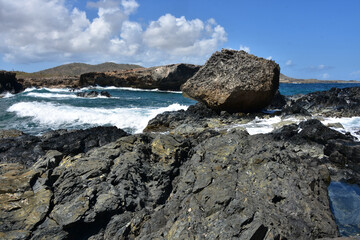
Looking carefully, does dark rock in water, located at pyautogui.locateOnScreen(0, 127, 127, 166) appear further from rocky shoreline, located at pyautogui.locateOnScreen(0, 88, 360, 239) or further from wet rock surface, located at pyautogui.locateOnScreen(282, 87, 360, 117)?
wet rock surface, located at pyautogui.locateOnScreen(282, 87, 360, 117)

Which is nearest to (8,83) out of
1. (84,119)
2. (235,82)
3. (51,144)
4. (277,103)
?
(84,119)

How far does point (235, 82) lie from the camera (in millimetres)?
13492

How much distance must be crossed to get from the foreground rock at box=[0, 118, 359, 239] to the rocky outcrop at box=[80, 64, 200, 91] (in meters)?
54.6

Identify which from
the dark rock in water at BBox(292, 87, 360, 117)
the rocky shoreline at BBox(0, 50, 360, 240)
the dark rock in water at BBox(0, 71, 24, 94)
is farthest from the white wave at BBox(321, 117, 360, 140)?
the dark rock in water at BBox(0, 71, 24, 94)

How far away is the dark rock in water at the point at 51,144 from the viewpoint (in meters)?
8.33

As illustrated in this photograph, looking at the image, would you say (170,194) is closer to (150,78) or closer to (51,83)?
(150,78)

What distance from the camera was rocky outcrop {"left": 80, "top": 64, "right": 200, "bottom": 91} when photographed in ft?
193

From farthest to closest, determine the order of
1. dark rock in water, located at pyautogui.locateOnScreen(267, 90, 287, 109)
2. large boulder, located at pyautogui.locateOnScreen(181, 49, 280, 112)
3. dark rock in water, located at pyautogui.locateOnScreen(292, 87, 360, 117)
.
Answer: dark rock in water, located at pyautogui.locateOnScreen(267, 90, 287, 109)
dark rock in water, located at pyautogui.locateOnScreen(292, 87, 360, 117)
large boulder, located at pyautogui.locateOnScreen(181, 49, 280, 112)

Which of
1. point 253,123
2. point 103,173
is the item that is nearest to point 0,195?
point 103,173

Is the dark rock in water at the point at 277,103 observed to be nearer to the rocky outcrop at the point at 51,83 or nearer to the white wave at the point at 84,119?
the white wave at the point at 84,119

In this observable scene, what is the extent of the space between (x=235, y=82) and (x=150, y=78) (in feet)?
167

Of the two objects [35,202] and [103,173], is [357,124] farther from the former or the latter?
[35,202]

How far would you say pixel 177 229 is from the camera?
123 inches

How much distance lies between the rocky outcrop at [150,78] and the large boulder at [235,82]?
44339mm
